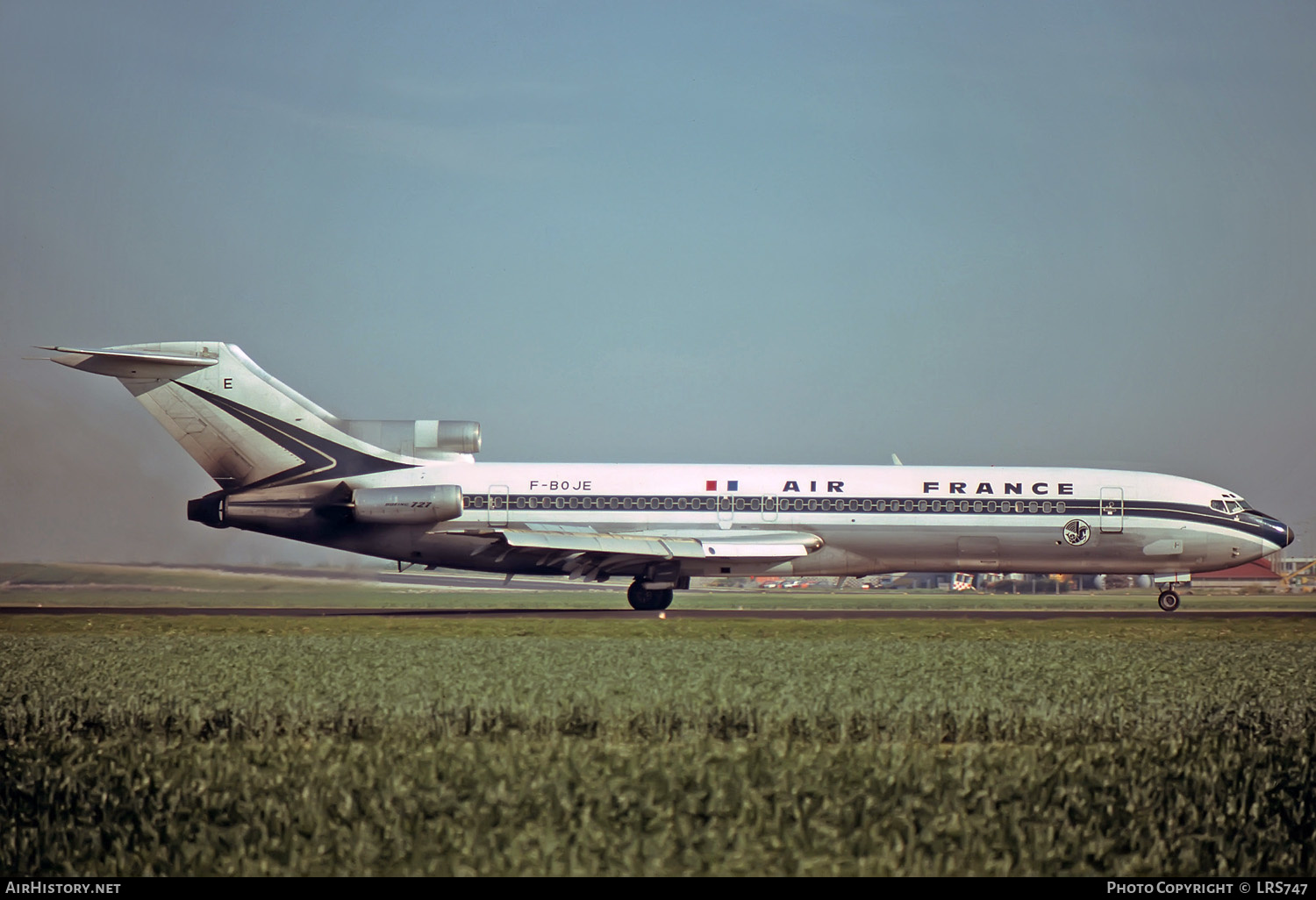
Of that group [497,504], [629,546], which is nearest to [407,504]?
[497,504]

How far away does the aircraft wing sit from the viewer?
104 ft

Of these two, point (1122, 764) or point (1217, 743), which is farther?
point (1217, 743)

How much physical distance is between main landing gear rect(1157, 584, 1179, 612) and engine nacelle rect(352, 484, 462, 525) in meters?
20.1

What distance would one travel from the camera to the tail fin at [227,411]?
105 ft

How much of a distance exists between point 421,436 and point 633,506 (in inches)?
240

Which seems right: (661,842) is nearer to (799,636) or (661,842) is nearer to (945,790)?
(945,790)

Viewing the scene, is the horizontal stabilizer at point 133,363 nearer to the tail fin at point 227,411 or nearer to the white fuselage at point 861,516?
the tail fin at point 227,411

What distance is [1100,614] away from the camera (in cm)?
3244

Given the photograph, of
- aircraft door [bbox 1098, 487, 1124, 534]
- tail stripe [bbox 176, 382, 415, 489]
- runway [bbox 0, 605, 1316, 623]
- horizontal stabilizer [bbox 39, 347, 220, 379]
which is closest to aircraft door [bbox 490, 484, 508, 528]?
runway [bbox 0, 605, 1316, 623]

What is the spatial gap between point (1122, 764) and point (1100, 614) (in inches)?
963

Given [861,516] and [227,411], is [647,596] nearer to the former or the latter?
[861,516]

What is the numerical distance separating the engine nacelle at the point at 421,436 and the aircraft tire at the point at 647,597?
5.83 m

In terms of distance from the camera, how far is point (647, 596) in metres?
34.2
